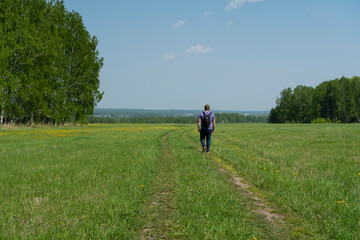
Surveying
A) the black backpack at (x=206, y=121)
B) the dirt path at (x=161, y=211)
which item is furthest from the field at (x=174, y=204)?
the black backpack at (x=206, y=121)

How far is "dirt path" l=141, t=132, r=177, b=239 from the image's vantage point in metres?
3.81

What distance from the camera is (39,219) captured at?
4.02 meters

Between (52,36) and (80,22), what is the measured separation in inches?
445

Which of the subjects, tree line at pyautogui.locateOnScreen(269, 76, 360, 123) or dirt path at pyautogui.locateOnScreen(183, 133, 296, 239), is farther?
tree line at pyautogui.locateOnScreen(269, 76, 360, 123)

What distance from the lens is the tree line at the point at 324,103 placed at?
3423 inches

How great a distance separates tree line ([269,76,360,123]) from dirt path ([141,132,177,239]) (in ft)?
331

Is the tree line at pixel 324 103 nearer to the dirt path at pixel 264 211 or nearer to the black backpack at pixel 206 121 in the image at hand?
the black backpack at pixel 206 121

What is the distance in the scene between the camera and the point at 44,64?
113ft

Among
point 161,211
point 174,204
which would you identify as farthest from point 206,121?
point 161,211

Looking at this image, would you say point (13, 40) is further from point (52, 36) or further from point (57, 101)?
point (57, 101)

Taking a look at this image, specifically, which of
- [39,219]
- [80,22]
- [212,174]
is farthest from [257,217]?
[80,22]

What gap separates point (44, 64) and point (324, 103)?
3995 inches

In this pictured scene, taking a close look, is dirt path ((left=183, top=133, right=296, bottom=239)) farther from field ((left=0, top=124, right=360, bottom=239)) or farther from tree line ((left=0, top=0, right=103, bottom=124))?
tree line ((left=0, top=0, right=103, bottom=124))

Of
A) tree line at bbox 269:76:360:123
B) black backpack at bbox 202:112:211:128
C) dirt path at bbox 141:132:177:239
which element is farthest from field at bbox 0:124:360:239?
tree line at bbox 269:76:360:123
